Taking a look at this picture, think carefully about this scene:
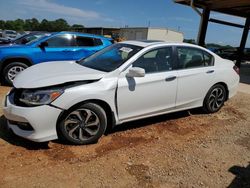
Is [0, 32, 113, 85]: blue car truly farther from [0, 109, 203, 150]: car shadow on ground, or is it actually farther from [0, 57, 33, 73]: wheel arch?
[0, 109, 203, 150]: car shadow on ground

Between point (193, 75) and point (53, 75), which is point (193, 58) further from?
point (53, 75)

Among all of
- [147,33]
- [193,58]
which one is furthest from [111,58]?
[147,33]

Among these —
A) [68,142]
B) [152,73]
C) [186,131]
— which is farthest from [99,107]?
[186,131]

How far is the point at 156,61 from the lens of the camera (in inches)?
185

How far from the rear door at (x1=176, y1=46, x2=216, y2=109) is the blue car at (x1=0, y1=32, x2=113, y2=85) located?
3763mm

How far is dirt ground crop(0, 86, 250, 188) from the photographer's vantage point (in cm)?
319

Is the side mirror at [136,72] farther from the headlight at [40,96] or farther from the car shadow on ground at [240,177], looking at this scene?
the car shadow on ground at [240,177]

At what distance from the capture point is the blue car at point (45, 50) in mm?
7164

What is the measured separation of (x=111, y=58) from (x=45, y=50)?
11.5ft

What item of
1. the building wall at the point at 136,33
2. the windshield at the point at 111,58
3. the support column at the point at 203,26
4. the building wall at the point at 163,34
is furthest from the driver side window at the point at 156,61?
the building wall at the point at 136,33

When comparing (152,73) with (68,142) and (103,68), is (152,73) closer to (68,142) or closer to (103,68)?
(103,68)

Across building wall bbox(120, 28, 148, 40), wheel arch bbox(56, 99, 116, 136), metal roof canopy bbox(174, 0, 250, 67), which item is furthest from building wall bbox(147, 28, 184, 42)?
wheel arch bbox(56, 99, 116, 136)

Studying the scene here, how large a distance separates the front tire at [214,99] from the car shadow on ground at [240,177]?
200 cm

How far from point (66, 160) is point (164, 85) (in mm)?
2062
